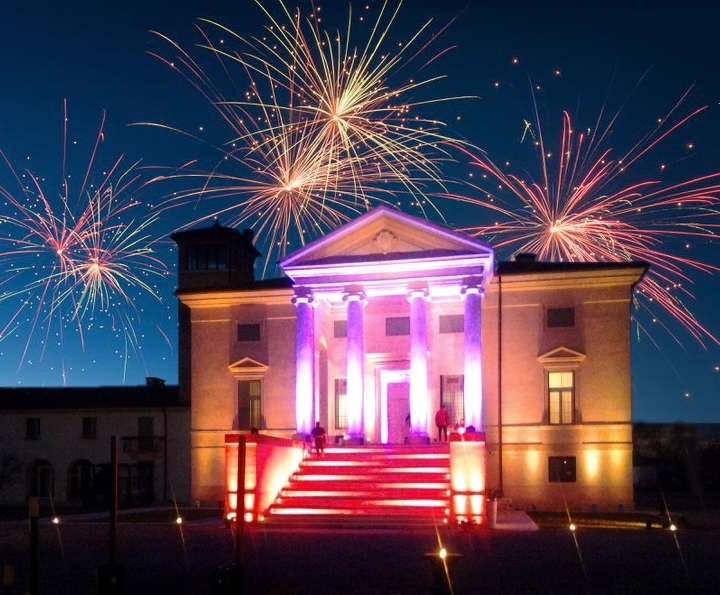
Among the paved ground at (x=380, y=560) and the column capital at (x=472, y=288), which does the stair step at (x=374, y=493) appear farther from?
the column capital at (x=472, y=288)

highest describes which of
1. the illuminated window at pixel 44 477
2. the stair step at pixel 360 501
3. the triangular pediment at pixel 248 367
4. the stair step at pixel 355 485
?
the triangular pediment at pixel 248 367

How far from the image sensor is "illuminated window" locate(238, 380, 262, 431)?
39.5 metres

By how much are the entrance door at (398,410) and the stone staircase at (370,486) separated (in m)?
6.01

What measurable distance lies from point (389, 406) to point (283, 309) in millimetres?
6507

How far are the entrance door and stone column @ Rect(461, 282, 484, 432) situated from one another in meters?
5.91

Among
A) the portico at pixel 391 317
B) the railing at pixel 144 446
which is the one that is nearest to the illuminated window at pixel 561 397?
the portico at pixel 391 317

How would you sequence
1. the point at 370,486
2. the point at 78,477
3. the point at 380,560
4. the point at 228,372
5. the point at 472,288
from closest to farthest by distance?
the point at 380,560 < the point at 370,486 < the point at 472,288 < the point at 228,372 < the point at 78,477

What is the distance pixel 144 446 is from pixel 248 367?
49.8 ft

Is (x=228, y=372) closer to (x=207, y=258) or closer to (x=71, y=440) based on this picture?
(x=207, y=258)

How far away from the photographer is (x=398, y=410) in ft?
128

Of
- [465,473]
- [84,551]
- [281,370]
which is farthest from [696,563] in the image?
[281,370]

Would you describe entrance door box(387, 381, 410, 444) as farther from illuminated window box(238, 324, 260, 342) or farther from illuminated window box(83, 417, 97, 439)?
illuminated window box(83, 417, 97, 439)

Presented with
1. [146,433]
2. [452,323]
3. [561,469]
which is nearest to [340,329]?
[452,323]

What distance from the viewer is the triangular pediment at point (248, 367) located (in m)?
39.2
